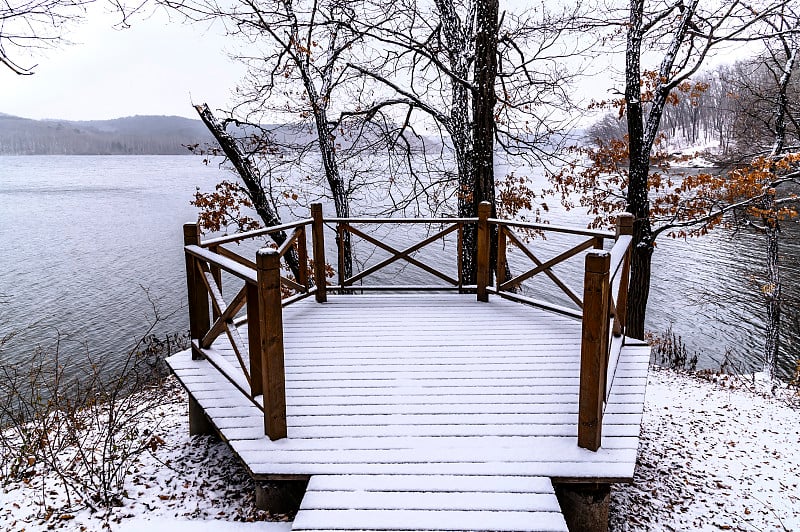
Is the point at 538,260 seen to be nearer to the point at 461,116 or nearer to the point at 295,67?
the point at 461,116

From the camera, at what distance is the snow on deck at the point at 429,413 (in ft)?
9.16

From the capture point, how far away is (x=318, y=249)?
6.04 metres

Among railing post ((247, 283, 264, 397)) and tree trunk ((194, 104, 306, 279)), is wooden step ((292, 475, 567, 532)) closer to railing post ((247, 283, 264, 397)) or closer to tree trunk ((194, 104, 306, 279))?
railing post ((247, 283, 264, 397))

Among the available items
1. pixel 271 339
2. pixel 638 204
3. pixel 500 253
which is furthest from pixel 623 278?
pixel 638 204

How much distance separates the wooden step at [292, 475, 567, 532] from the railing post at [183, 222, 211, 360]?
6.85 ft

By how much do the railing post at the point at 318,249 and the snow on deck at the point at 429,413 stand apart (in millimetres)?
894

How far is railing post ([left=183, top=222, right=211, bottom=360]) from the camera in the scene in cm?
432

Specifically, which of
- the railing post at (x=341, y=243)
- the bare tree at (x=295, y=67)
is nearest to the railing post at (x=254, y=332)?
the railing post at (x=341, y=243)

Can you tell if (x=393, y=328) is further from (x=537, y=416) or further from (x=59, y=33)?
(x=59, y=33)

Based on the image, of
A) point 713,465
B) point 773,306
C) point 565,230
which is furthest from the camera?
point 773,306

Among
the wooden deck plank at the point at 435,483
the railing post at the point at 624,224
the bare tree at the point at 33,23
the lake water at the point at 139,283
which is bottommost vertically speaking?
the lake water at the point at 139,283

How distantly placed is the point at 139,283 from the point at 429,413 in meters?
14.5

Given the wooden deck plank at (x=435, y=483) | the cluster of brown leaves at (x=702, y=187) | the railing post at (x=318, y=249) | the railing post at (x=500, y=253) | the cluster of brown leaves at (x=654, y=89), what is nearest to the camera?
the wooden deck plank at (x=435, y=483)

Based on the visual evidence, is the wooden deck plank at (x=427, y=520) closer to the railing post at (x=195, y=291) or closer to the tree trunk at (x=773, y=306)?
the railing post at (x=195, y=291)
